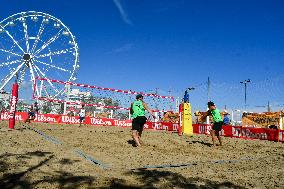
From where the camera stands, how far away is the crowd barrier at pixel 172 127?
56.7ft

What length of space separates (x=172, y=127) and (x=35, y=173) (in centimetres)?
1976

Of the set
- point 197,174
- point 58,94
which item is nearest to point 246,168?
Answer: point 197,174

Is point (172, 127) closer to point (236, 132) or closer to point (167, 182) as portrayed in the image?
point (236, 132)

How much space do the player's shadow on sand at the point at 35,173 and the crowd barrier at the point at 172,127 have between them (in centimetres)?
1416

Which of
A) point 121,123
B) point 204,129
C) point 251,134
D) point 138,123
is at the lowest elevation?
point 251,134

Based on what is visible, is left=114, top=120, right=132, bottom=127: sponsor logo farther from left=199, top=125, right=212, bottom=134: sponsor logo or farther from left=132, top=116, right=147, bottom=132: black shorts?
left=132, top=116, right=147, bottom=132: black shorts

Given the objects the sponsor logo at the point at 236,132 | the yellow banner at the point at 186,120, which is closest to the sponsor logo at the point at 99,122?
the sponsor logo at the point at 236,132

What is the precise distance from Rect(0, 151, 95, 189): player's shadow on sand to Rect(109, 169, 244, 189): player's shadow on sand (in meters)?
0.52

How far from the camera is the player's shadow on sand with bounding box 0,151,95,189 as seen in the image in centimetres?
403

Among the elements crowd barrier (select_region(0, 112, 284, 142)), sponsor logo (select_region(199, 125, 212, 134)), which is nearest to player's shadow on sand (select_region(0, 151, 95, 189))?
crowd barrier (select_region(0, 112, 284, 142))

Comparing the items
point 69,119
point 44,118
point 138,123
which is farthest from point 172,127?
point 138,123

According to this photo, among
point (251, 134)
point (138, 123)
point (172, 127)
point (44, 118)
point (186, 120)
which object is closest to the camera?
point (138, 123)

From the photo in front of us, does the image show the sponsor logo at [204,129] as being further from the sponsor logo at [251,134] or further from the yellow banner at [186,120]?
the yellow banner at [186,120]

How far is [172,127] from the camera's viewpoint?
24.0m
